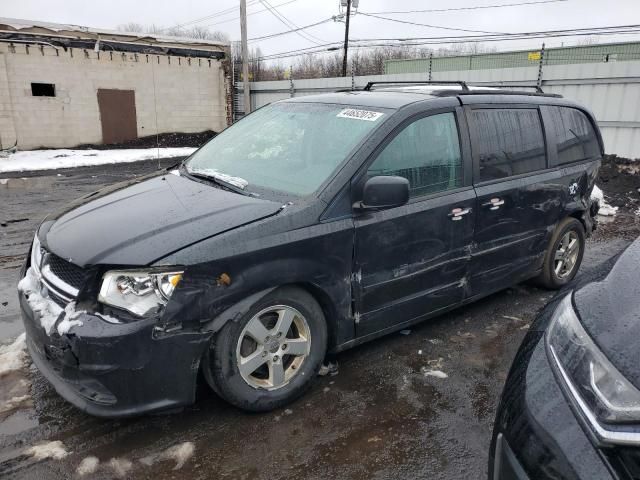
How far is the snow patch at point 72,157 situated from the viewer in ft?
47.6

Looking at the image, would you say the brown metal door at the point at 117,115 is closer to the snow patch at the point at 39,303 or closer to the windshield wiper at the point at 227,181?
the windshield wiper at the point at 227,181

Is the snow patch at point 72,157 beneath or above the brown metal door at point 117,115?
beneath

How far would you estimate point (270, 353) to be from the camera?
2.86 meters

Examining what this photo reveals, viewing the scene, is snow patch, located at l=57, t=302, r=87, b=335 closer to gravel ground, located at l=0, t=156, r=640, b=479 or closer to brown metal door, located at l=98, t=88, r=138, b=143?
gravel ground, located at l=0, t=156, r=640, b=479

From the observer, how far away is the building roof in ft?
56.2

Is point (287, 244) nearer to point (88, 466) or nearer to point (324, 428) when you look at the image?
point (324, 428)

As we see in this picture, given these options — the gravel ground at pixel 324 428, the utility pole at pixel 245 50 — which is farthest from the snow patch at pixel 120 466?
the utility pole at pixel 245 50

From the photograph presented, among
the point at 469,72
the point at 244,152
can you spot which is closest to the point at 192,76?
the point at 469,72

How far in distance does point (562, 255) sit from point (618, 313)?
A: 10.9 ft

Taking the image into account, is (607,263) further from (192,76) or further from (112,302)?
(192,76)

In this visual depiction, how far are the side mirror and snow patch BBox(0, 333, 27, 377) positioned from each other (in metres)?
2.55

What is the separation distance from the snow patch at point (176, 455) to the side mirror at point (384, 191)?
1.68 meters

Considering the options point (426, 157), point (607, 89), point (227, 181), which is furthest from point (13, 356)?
point (607, 89)

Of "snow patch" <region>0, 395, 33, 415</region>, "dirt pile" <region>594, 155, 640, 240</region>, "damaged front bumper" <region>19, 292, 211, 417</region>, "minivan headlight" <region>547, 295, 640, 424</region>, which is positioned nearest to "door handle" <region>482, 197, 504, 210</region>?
"minivan headlight" <region>547, 295, 640, 424</region>
